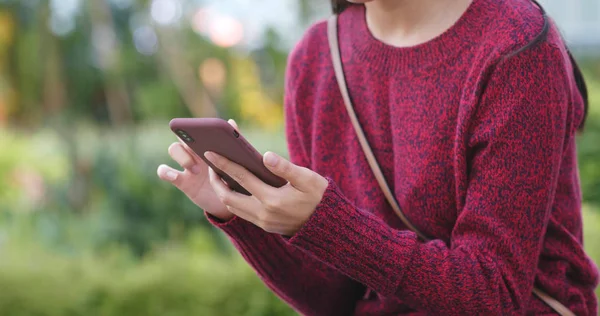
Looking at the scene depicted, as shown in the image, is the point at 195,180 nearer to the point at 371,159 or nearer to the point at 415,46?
the point at 371,159

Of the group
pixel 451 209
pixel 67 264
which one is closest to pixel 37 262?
pixel 67 264

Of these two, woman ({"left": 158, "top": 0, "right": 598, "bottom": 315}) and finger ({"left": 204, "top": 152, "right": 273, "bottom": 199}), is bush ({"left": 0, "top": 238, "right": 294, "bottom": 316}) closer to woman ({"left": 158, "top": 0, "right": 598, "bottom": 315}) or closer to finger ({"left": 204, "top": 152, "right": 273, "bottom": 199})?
woman ({"left": 158, "top": 0, "right": 598, "bottom": 315})

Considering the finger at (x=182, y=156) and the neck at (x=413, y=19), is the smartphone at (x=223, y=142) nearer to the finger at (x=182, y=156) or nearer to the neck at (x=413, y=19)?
the finger at (x=182, y=156)

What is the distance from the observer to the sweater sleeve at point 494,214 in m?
1.38

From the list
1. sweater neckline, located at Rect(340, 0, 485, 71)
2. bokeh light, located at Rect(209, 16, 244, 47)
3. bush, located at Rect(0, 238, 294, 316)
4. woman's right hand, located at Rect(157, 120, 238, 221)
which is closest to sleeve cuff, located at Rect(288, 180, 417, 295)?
woman's right hand, located at Rect(157, 120, 238, 221)

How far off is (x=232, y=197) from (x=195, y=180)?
0.65ft

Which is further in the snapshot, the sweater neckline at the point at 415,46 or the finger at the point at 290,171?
the sweater neckline at the point at 415,46

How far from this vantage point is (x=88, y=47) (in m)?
7.09

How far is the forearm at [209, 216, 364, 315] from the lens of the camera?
1.54 metres

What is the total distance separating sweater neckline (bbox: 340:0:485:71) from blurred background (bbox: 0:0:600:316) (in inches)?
62.9

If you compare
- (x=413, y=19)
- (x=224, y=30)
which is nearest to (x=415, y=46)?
(x=413, y=19)

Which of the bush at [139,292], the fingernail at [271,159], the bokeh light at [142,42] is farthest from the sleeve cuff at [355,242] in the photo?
the bokeh light at [142,42]

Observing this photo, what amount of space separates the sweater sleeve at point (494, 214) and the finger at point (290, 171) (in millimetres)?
127

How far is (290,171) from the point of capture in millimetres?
1250
